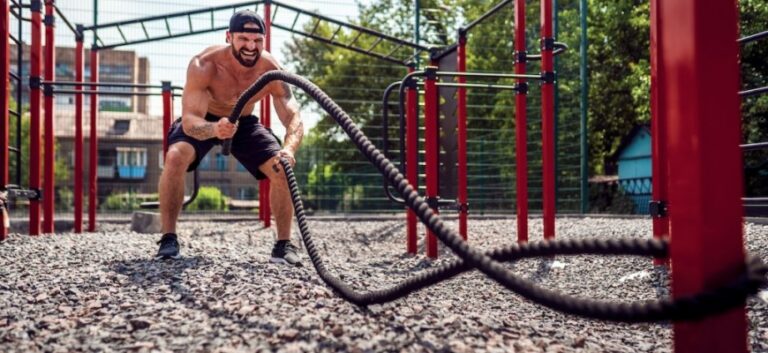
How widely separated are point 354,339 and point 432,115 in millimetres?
2798

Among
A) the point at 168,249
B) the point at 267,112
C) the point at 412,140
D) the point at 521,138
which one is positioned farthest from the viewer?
the point at 267,112

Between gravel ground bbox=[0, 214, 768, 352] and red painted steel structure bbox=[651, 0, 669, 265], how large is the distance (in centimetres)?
28

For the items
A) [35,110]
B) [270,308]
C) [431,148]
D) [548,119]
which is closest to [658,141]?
[548,119]

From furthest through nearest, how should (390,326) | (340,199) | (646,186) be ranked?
(646,186), (340,199), (390,326)

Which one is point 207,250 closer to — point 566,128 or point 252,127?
point 252,127

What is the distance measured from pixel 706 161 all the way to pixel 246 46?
2586mm

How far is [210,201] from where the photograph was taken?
10727 mm

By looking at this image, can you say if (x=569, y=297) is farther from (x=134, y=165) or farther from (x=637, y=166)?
(x=637, y=166)

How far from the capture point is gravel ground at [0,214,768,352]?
1.67m

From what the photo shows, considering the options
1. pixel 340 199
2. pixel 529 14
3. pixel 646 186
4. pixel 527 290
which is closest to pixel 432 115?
pixel 527 290

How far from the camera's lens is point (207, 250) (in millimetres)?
3684

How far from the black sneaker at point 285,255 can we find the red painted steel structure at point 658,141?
6.37 feet

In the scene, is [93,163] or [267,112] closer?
[93,163]

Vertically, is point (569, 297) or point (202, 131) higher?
point (202, 131)
